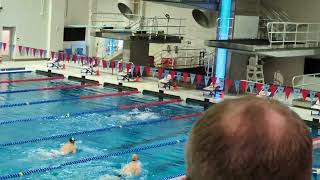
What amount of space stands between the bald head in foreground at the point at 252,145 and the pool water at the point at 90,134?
5014 millimetres

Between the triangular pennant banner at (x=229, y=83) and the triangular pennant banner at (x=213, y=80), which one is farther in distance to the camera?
the triangular pennant banner at (x=229, y=83)

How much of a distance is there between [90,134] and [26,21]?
12.0 m

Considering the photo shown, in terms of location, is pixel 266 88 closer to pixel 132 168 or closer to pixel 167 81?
pixel 167 81

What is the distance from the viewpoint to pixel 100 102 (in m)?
12.8

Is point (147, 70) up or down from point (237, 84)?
up

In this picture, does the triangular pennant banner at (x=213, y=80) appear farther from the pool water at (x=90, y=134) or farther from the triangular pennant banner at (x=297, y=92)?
the triangular pennant banner at (x=297, y=92)

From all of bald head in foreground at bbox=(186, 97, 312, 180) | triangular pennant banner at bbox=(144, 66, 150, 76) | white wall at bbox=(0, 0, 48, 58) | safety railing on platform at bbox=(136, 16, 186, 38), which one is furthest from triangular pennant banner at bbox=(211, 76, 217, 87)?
bald head in foreground at bbox=(186, 97, 312, 180)

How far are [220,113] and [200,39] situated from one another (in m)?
19.6

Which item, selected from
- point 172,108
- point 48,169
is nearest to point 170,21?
point 172,108

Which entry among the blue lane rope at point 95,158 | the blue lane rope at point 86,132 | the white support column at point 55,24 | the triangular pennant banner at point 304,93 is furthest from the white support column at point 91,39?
the blue lane rope at point 95,158

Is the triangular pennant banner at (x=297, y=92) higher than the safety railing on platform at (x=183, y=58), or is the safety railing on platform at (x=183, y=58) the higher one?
the safety railing on platform at (x=183, y=58)

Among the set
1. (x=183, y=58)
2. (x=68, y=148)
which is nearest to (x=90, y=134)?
(x=68, y=148)

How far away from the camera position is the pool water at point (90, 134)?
7.71 m

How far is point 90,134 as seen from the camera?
960cm
